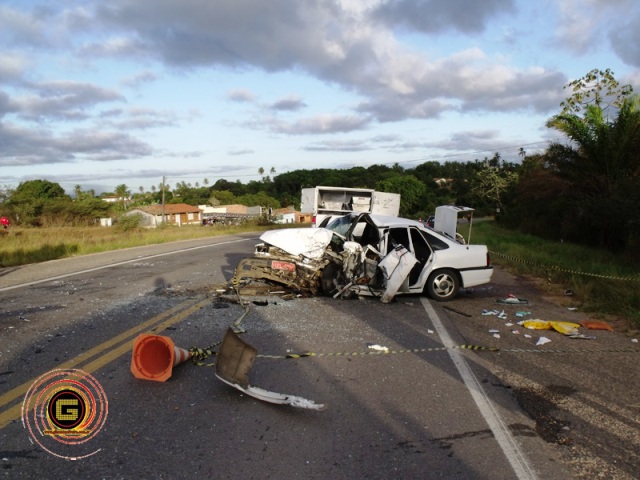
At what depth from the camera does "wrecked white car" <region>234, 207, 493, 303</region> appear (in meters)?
9.31

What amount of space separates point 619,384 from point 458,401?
1867 millimetres

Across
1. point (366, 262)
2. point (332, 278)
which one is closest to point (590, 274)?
point (366, 262)

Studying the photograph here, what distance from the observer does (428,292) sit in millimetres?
9680

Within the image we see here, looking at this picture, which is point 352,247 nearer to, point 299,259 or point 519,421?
point 299,259

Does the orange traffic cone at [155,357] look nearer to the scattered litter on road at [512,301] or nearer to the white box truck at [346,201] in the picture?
the scattered litter on road at [512,301]

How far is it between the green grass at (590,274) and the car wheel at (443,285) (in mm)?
2318

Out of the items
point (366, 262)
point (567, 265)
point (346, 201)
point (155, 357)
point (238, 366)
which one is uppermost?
point (346, 201)

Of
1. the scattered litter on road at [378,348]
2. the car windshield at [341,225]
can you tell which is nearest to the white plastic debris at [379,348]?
the scattered litter on road at [378,348]

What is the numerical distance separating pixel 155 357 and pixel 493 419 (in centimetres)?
330

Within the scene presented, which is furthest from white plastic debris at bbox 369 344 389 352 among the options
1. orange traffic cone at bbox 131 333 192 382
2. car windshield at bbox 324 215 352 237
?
car windshield at bbox 324 215 352 237

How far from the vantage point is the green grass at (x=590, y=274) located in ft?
29.2

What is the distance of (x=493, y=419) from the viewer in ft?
13.7

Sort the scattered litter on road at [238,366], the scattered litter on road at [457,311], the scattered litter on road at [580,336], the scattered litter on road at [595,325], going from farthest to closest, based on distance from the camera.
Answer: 1. the scattered litter on road at [457,311]
2. the scattered litter on road at [595,325]
3. the scattered litter on road at [580,336]
4. the scattered litter on road at [238,366]

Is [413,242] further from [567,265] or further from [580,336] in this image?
[567,265]
